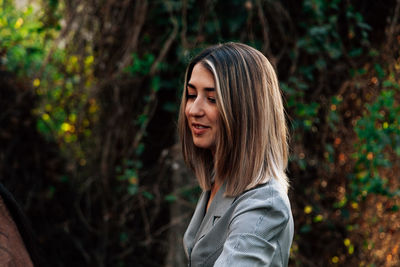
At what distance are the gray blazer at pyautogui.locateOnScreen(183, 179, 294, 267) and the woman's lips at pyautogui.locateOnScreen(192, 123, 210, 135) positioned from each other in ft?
0.68

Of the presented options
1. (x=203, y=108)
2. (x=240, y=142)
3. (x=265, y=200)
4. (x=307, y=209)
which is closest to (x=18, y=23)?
(x=307, y=209)

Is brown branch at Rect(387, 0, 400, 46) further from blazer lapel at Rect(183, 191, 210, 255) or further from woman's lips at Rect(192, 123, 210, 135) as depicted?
woman's lips at Rect(192, 123, 210, 135)

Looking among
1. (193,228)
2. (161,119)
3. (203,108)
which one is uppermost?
(203,108)

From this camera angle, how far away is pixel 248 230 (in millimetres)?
1488

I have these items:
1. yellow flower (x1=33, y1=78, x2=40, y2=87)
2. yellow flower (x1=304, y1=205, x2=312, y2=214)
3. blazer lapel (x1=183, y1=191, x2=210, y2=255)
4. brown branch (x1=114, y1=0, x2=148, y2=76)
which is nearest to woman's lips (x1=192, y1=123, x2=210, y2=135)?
blazer lapel (x1=183, y1=191, x2=210, y2=255)

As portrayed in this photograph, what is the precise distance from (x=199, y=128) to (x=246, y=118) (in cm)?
19

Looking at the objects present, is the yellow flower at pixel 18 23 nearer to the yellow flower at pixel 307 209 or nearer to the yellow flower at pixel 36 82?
the yellow flower at pixel 36 82

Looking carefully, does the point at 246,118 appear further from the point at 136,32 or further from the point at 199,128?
the point at 136,32

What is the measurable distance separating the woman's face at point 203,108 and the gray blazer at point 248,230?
0.19 metres

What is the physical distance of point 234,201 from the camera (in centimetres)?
168

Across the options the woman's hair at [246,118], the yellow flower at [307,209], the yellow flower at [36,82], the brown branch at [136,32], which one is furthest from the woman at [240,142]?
the yellow flower at [36,82]

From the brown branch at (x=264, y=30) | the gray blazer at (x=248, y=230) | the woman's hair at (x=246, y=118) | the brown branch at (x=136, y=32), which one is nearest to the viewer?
the gray blazer at (x=248, y=230)

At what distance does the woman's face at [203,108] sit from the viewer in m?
1.72

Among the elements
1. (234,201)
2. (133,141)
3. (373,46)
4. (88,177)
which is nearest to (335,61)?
(373,46)
